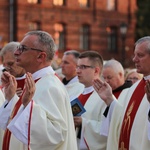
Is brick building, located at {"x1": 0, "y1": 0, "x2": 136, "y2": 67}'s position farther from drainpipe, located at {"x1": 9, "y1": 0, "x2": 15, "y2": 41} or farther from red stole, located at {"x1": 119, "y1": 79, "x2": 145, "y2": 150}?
red stole, located at {"x1": 119, "y1": 79, "x2": 145, "y2": 150}

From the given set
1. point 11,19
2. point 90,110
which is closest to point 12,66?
point 90,110

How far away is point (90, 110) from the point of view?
6410mm

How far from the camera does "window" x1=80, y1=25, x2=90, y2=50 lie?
109 ft

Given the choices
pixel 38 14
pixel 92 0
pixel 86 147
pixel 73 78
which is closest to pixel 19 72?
pixel 86 147

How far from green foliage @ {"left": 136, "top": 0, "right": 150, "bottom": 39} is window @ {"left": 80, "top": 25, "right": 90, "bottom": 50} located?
3.94 meters

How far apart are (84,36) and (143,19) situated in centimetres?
472

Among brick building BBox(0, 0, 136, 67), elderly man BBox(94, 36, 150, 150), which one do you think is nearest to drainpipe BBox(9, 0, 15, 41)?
brick building BBox(0, 0, 136, 67)

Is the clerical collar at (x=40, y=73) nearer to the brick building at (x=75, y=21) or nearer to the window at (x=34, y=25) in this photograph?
the brick building at (x=75, y=21)

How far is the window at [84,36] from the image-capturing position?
33272 mm

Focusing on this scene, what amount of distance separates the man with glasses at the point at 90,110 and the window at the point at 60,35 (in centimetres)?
2521

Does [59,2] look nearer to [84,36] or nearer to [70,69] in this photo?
[84,36]

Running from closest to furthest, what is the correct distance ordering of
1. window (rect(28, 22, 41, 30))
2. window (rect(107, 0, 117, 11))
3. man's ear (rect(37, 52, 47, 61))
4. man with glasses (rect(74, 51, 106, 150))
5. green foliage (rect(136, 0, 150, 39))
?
man's ear (rect(37, 52, 47, 61)) → man with glasses (rect(74, 51, 106, 150)) → window (rect(28, 22, 41, 30)) → window (rect(107, 0, 117, 11)) → green foliage (rect(136, 0, 150, 39))

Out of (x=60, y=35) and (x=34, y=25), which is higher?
(x=34, y=25)

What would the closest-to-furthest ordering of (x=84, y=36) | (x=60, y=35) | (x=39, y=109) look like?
(x=39, y=109)
(x=60, y=35)
(x=84, y=36)
